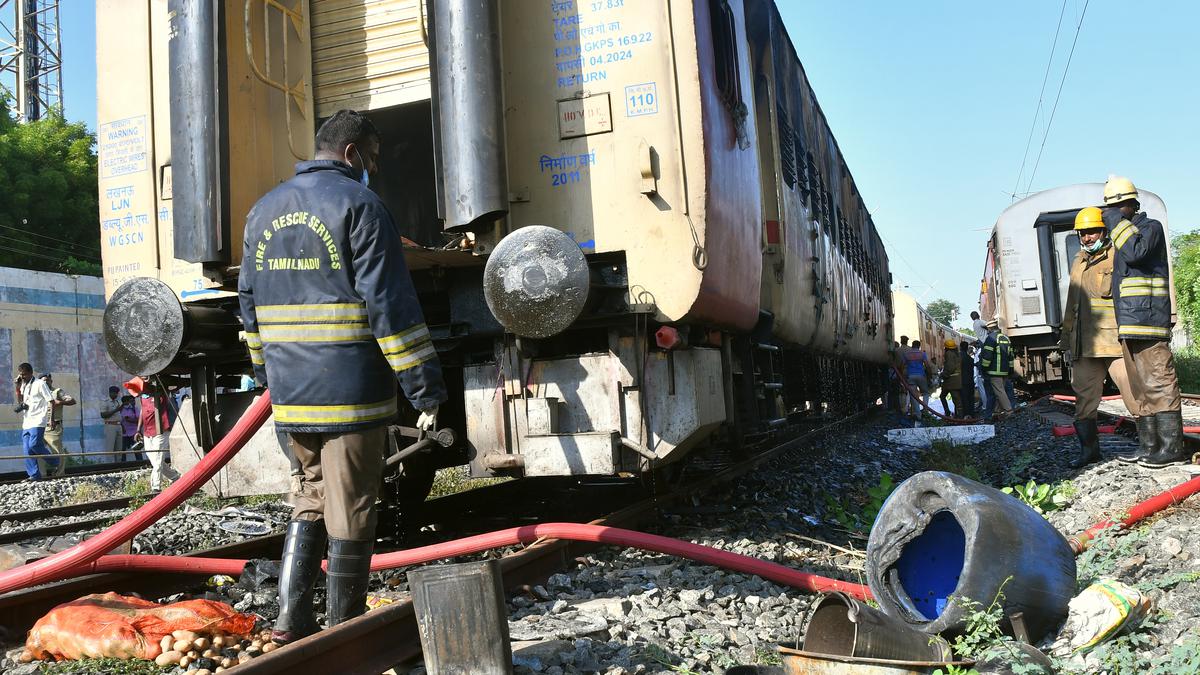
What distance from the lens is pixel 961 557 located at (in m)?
3.31

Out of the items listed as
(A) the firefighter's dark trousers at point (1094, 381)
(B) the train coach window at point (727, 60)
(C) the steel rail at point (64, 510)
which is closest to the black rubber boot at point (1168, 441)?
(A) the firefighter's dark trousers at point (1094, 381)

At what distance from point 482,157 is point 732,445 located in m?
2.78

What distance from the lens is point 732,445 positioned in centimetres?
598

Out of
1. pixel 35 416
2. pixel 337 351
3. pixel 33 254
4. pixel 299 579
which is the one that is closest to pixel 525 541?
pixel 299 579

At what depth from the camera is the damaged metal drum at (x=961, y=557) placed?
279 centimetres

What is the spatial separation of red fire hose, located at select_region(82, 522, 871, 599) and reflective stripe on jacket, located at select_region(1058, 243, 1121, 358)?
3.55m

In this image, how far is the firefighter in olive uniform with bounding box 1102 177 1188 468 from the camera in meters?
5.72

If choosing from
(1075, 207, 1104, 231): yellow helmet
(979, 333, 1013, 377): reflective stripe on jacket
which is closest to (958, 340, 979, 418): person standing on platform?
(979, 333, 1013, 377): reflective stripe on jacket

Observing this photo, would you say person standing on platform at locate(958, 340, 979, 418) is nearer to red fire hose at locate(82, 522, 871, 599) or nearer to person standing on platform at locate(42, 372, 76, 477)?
red fire hose at locate(82, 522, 871, 599)

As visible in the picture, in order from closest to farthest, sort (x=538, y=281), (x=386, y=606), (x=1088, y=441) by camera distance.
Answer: (x=386, y=606) → (x=538, y=281) → (x=1088, y=441)

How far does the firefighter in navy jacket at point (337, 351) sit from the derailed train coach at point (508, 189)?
0.92 m

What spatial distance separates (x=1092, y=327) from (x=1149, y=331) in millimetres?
555

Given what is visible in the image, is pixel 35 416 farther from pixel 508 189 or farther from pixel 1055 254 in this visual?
pixel 1055 254

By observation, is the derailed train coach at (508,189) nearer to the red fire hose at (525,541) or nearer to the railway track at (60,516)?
the red fire hose at (525,541)
